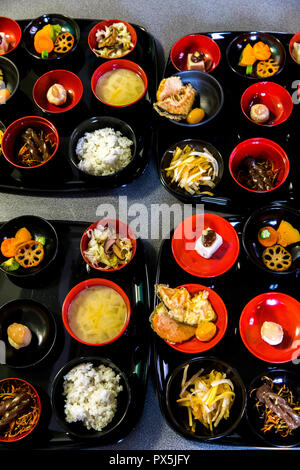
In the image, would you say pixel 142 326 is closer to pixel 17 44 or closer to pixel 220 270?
pixel 220 270

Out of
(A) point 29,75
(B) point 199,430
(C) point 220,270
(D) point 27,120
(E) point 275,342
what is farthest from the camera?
(A) point 29,75

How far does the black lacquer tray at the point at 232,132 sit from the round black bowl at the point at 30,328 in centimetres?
99

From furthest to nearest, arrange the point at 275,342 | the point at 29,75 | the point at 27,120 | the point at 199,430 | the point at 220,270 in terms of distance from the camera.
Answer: the point at 29,75
the point at 27,120
the point at 220,270
the point at 275,342
the point at 199,430

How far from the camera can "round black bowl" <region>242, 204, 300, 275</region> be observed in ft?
6.96

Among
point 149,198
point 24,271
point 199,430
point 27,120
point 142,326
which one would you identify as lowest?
point 199,430

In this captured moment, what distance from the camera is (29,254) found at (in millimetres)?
2137

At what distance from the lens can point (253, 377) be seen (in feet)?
6.39

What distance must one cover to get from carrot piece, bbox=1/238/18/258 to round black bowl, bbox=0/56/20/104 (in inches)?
39.9

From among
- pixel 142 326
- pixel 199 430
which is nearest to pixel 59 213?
pixel 142 326

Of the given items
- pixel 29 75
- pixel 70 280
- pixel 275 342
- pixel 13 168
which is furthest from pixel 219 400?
pixel 29 75

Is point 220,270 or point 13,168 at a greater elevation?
point 13,168

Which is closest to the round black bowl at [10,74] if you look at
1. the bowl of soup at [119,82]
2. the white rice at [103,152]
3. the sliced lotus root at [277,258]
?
the bowl of soup at [119,82]

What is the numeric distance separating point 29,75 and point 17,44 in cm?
23

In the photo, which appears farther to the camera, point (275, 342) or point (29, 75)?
point (29, 75)
